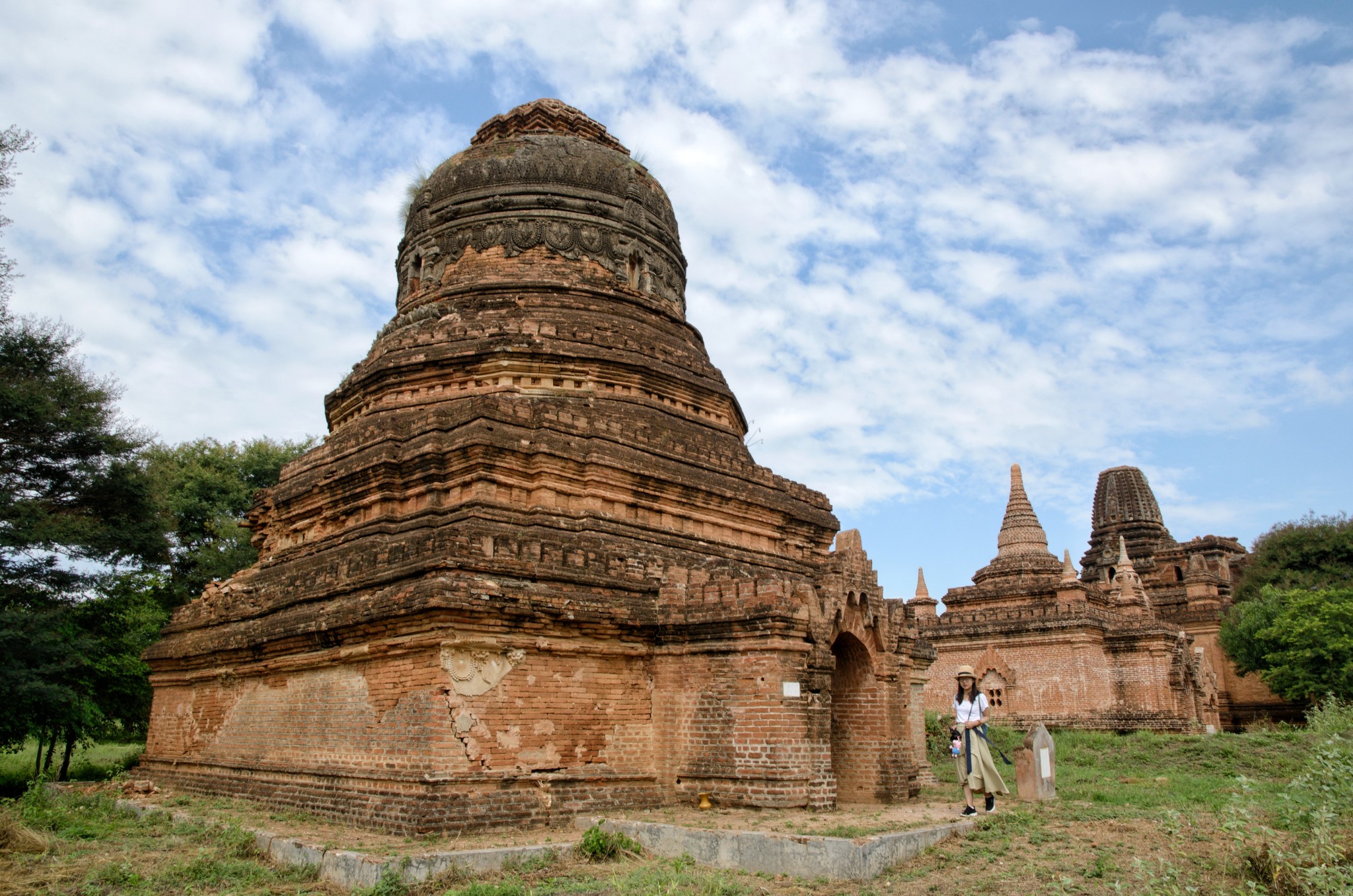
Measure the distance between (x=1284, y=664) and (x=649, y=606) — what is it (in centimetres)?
2842

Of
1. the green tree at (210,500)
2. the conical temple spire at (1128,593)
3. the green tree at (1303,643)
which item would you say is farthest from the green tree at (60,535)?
the green tree at (1303,643)

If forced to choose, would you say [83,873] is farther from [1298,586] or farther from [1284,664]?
[1298,586]

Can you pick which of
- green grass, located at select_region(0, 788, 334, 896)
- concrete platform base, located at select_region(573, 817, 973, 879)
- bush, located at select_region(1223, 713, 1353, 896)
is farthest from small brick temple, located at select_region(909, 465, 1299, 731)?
green grass, located at select_region(0, 788, 334, 896)

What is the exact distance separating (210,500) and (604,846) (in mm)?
29978

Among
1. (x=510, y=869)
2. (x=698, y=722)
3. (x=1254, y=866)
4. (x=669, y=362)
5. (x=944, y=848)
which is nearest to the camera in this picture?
(x=1254, y=866)

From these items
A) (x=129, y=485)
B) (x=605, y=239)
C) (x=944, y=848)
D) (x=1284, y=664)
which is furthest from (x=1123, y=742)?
(x=129, y=485)

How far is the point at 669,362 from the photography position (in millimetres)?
19031

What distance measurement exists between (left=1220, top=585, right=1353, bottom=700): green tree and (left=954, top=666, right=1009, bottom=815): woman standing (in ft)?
81.5

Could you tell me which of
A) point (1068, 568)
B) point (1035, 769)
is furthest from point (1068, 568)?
point (1035, 769)

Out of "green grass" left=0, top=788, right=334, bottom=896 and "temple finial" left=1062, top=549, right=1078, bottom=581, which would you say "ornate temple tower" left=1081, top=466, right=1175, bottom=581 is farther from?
"green grass" left=0, top=788, right=334, bottom=896

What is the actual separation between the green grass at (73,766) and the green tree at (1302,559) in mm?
40434

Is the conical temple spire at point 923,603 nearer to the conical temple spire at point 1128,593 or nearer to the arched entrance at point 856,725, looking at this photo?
the conical temple spire at point 1128,593

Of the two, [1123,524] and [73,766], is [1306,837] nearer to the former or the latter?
[73,766]

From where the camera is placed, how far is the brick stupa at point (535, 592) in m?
12.2
